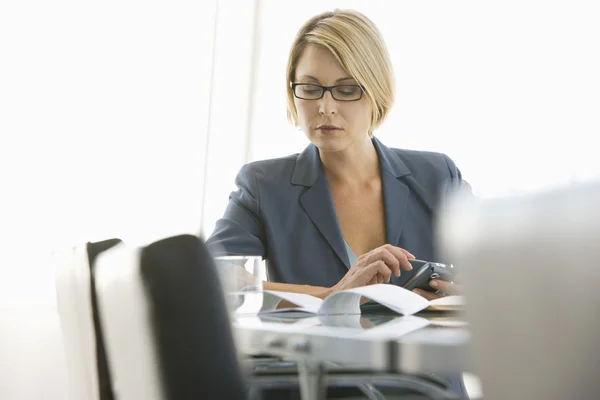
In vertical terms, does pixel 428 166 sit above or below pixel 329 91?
below

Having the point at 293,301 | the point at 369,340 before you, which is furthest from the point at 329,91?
the point at 369,340

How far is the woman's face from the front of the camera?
7.73 feet

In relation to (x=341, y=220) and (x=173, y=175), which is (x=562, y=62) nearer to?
(x=341, y=220)

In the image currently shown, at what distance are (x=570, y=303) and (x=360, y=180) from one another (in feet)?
6.93

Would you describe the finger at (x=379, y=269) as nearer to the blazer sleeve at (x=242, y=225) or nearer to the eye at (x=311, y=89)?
the blazer sleeve at (x=242, y=225)

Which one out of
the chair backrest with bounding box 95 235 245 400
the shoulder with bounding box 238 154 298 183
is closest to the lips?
the shoulder with bounding box 238 154 298 183

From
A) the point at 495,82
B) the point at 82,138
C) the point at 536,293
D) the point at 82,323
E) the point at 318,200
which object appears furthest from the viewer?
the point at 495,82

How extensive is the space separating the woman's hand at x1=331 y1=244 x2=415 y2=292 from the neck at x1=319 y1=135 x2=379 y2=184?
0.81 meters

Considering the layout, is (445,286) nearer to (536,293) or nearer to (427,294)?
(427,294)

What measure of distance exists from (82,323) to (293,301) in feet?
1.66

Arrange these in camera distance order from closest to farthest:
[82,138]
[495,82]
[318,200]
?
[318,200]
[82,138]
[495,82]

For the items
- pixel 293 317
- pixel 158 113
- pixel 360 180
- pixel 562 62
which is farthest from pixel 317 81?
pixel 158 113

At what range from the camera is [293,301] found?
1459mm

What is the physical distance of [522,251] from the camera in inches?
19.6
